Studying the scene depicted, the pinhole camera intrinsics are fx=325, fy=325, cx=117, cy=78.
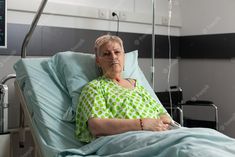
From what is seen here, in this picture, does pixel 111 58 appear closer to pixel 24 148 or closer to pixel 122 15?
pixel 24 148

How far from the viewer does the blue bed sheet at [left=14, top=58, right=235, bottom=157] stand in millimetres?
1410

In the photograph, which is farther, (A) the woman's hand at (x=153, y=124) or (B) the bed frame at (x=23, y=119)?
(B) the bed frame at (x=23, y=119)

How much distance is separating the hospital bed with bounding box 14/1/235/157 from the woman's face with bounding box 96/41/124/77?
6.6 inches

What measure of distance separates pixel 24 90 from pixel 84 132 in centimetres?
53

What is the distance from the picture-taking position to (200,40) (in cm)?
370

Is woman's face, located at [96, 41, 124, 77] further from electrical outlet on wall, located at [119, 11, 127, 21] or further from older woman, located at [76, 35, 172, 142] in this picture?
electrical outlet on wall, located at [119, 11, 127, 21]

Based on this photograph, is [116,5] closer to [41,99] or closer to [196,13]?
[196,13]

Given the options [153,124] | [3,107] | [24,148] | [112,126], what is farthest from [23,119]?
[153,124]

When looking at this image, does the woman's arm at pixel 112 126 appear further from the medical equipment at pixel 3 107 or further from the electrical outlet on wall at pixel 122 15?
the electrical outlet on wall at pixel 122 15

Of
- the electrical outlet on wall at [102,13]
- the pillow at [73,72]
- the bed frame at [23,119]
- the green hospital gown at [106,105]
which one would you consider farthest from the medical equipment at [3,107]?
the electrical outlet on wall at [102,13]

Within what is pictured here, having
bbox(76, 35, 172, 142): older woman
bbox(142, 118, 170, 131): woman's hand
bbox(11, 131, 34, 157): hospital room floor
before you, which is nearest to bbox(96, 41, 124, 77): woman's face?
bbox(76, 35, 172, 142): older woman

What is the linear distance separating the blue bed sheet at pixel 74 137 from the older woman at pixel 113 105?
0.10 metres

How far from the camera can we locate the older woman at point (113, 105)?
180 cm

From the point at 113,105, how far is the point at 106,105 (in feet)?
0.14
